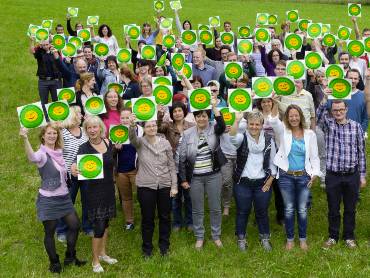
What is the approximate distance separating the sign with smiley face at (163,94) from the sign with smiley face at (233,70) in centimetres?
157

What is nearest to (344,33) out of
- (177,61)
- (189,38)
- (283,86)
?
(189,38)

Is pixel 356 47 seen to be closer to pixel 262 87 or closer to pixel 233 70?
pixel 233 70

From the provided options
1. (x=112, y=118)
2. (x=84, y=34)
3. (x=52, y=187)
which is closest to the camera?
(x=52, y=187)

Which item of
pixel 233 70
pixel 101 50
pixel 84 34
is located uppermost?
pixel 84 34

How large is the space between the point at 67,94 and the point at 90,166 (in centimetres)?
267

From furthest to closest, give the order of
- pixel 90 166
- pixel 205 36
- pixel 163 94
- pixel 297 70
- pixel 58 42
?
pixel 205 36 → pixel 58 42 → pixel 297 70 → pixel 163 94 → pixel 90 166

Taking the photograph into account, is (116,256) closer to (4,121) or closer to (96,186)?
(96,186)

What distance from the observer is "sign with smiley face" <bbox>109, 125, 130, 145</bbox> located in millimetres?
6914

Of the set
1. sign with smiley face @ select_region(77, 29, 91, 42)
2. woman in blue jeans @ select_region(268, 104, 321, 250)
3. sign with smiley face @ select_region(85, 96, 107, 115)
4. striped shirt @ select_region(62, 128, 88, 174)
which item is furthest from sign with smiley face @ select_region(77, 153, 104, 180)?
sign with smiley face @ select_region(77, 29, 91, 42)

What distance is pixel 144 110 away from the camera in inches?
265

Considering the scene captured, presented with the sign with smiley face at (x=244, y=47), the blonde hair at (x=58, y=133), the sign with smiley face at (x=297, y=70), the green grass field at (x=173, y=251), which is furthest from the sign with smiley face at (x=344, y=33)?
the blonde hair at (x=58, y=133)

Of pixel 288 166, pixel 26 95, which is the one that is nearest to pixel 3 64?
pixel 26 95

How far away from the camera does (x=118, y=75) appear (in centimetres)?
1017

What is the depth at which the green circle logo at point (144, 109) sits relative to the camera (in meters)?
6.73
